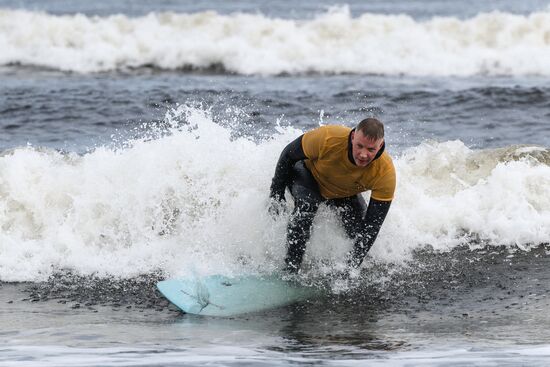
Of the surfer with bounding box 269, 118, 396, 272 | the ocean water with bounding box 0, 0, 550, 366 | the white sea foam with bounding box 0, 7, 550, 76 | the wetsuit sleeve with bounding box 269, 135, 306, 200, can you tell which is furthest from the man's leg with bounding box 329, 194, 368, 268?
the white sea foam with bounding box 0, 7, 550, 76

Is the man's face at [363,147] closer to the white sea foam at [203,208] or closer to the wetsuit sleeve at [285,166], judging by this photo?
the wetsuit sleeve at [285,166]

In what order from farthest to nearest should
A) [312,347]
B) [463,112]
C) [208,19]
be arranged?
[208,19]
[463,112]
[312,347]

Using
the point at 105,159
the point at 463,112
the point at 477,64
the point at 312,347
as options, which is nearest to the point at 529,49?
the point at 477,64

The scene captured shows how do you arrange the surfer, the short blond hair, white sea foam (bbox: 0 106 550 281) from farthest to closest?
white sea foam (bbox: 0 106 550 281) < the surfer < the short blond hair

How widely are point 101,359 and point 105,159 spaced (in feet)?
15.4

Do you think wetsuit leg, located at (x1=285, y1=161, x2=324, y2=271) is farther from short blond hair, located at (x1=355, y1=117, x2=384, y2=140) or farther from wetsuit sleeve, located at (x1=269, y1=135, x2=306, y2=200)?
short blond hair, located at (x1=355, y1=117, x2=384, y2=140)

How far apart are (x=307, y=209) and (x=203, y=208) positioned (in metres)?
1.87

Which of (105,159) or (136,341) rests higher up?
(105,159)

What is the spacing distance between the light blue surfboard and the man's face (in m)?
1.30

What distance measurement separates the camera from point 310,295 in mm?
7559

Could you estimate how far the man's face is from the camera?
22.0ft

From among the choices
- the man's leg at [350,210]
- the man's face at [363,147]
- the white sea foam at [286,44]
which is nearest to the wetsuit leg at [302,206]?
the man's leg at [350,210]

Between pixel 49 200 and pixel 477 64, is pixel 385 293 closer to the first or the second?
pixel 49 200

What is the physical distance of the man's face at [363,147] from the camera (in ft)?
22.0
